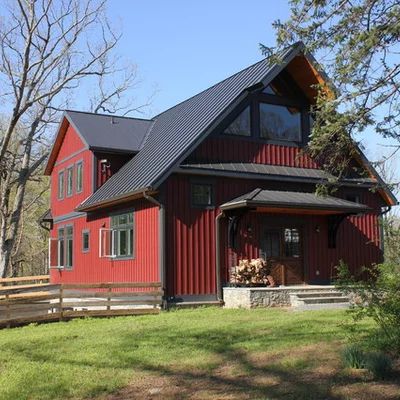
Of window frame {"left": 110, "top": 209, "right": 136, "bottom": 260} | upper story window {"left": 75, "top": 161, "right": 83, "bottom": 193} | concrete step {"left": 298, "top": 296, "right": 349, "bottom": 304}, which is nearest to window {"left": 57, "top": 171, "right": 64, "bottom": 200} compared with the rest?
upper story window {"left": 75, "top": 161, "right": 83, "bottom": 193}

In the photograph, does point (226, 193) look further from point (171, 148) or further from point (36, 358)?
point (36, 358)

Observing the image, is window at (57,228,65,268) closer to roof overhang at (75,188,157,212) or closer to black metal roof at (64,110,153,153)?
roof overhang at (75,188,157,212)

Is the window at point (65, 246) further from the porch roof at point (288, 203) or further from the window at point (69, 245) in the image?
the porch roof at point (288, 203)

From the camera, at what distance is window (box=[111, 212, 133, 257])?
1736 cm

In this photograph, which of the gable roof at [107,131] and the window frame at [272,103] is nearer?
the window frame at [272,103]

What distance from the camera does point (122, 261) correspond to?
58.4 ft

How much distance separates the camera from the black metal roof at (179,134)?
1577 cm

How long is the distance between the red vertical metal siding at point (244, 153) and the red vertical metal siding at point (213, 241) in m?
0.68

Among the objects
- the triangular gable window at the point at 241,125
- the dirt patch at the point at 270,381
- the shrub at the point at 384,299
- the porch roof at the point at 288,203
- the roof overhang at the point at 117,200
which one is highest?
the triangular gable window at the point at 241,125

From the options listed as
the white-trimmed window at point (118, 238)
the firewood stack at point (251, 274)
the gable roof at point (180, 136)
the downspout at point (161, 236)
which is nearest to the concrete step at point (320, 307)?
the firewood stack at point (251, 274)

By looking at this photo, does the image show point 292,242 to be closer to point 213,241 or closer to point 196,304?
point 213,241

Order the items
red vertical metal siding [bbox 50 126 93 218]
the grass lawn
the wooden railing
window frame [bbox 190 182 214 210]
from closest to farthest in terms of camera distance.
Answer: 1. the grass lawn
2. the wooden railing
3. window frame [bbox 190 182 214 210]
4. red vertical metal siding [bbox 50 126 93 218]

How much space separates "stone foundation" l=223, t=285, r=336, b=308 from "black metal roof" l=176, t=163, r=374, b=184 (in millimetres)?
3205

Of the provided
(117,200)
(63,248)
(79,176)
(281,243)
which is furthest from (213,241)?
(63,248)
